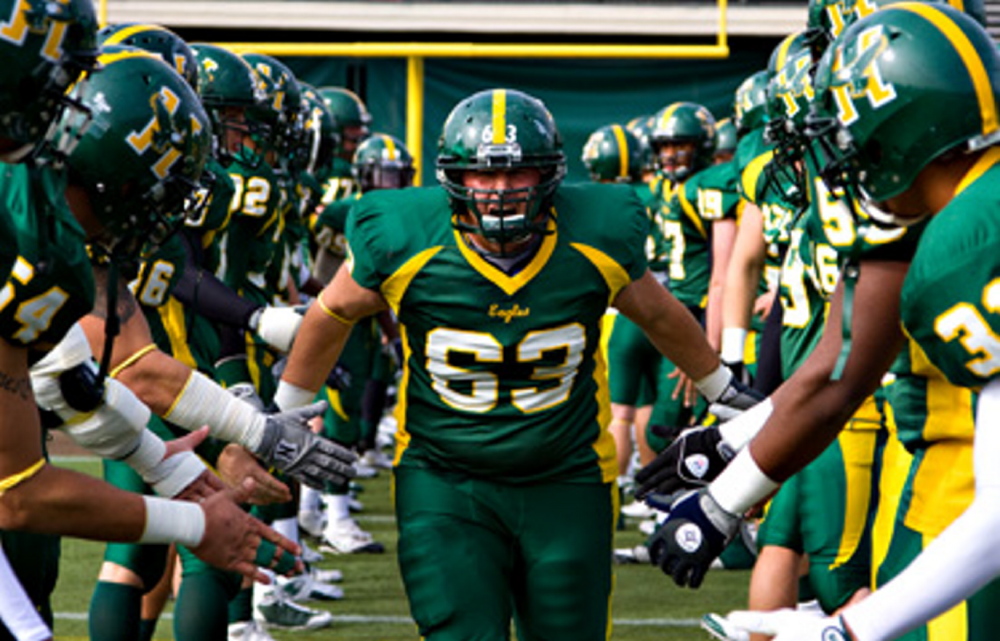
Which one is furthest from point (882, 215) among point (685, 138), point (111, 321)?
point (685, 138)

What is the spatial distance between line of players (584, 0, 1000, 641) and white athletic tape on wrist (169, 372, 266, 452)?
0.96 meters

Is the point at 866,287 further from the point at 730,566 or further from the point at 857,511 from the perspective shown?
the point at 730,566

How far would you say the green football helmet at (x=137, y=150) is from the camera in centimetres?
326

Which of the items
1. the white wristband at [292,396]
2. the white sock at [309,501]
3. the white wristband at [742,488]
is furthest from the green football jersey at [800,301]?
the white sock at [309,501]

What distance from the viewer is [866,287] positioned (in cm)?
295

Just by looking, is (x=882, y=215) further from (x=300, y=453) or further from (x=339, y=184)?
(x=339, y=184)

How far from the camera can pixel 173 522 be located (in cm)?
290

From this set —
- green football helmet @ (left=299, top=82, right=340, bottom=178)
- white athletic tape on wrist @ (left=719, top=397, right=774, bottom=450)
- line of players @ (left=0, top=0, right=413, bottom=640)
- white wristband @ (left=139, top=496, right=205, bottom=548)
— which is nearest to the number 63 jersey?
line of players @ (left=0, top=0, right=413, bottom=640)

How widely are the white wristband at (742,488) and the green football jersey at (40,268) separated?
47.1 inches

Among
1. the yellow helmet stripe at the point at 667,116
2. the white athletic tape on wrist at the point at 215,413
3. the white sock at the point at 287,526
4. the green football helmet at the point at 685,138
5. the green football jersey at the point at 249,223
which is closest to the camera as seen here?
the white athletic tape on wrist at the point at 215,413

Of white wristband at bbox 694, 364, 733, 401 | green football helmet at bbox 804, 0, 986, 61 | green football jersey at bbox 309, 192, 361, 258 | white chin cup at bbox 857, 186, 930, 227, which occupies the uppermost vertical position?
green football helmet at bbox 804, 0, 986, 61

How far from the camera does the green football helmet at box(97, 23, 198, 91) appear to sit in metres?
4.86

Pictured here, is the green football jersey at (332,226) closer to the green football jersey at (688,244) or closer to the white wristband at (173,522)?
the green football jersey at (688,244)

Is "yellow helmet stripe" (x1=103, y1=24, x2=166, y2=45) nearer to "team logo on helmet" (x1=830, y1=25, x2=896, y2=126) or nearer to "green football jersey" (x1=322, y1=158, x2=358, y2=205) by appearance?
"team logo on helmet" (x1=830, y1=25, x2=896, y2=126)
